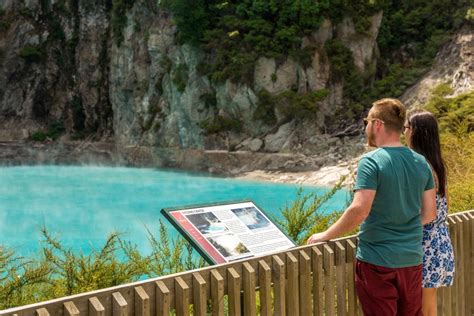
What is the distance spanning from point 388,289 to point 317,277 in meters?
0.44

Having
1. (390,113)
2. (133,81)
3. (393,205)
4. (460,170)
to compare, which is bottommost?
(460,170)

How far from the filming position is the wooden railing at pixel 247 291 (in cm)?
256

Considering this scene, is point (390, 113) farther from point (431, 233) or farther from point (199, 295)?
point (199, 295)

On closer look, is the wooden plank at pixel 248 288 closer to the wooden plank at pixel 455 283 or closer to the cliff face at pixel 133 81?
the wooden plank at pixel 455 283

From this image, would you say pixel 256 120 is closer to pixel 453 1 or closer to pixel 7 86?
pixel 453 1

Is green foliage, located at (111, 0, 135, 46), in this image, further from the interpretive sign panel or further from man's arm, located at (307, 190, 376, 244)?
man's arm, located at (307, 190, 376, 244)

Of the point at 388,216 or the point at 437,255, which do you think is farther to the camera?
the point at 437,255

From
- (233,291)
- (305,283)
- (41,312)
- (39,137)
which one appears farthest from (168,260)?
(39,137)

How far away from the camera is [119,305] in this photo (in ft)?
8.41

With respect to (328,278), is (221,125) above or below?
below

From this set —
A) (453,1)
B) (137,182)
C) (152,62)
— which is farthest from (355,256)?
(152,62)

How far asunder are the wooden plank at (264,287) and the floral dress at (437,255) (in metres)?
1.16

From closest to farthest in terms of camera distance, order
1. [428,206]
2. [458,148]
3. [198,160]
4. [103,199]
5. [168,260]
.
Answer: [428,206]
[168,260]
[458,148]
[103,199]
[198,160]

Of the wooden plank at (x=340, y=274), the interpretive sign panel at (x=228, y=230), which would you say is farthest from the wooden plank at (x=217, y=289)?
the wooden plank at (x=340, y=274)
